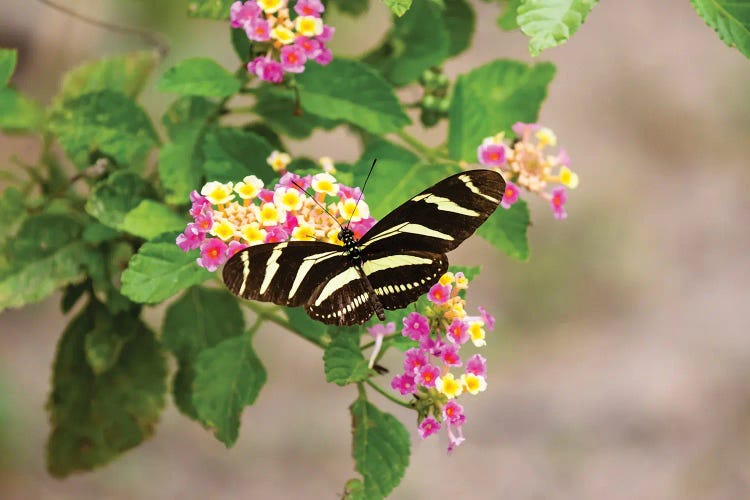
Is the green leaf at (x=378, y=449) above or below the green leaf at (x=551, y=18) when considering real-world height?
below

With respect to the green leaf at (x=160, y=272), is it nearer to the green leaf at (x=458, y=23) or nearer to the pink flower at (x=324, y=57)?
the pink flower at (x=324, y=57)

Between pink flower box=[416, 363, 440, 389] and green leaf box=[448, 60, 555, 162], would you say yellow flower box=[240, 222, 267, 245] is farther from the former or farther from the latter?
green leaf box=[448, 60, 555, 162]

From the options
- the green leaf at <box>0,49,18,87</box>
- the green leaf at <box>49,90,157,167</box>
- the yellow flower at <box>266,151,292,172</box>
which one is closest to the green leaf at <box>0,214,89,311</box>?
the green leaf at <box>49,90,157,167</box>

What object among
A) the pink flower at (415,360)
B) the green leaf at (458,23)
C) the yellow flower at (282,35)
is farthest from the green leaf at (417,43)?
the pink flower at (415,360)

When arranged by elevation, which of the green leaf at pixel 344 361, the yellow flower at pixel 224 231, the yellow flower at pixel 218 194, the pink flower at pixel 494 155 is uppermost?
the pink flower at pixel 494 155

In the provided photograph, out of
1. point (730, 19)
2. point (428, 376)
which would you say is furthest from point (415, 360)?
point (730, 19)

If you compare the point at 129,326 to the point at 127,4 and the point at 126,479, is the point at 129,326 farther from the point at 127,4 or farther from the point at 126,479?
the point at 127,4

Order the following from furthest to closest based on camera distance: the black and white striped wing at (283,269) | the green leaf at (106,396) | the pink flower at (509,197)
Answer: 1. the green leaf at (106,396)
2. the pink flower at (509,197)
3. the black and white striped wing at (283,269)
